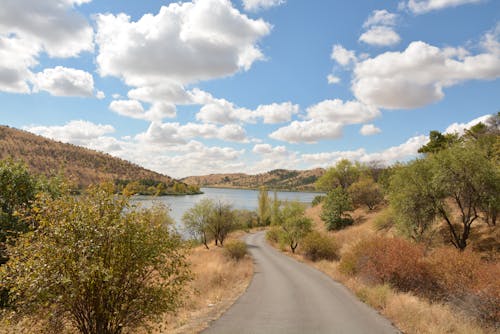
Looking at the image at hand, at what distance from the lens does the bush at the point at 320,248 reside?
35.7 m

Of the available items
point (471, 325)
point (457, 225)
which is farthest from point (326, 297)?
point (457, 225)

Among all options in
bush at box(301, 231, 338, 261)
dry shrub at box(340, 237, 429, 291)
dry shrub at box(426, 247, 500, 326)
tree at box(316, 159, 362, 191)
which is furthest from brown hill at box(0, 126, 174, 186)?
dry shrub at box(426, 247, 500, 326)

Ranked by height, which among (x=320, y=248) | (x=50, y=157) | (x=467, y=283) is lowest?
(x=320, y=248)

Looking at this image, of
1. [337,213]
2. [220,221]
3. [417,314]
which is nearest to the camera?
[417,314]

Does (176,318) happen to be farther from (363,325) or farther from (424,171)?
(424,171)

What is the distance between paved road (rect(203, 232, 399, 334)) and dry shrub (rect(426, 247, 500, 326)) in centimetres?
459

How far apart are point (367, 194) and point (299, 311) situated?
1991 inches

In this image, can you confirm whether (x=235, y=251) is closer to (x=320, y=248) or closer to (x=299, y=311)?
(x=320, y=248)

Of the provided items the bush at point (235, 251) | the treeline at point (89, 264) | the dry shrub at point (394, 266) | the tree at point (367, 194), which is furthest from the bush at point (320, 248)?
the treeline at point (89, 264)

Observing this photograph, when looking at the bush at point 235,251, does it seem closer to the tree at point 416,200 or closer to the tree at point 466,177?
the tree at point 416,200

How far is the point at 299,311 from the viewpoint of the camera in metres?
15.3

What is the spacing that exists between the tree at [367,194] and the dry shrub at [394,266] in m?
41.2

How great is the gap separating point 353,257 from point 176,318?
50.0 ft

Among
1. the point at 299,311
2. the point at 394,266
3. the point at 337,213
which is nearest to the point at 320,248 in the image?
the point at 394,266
